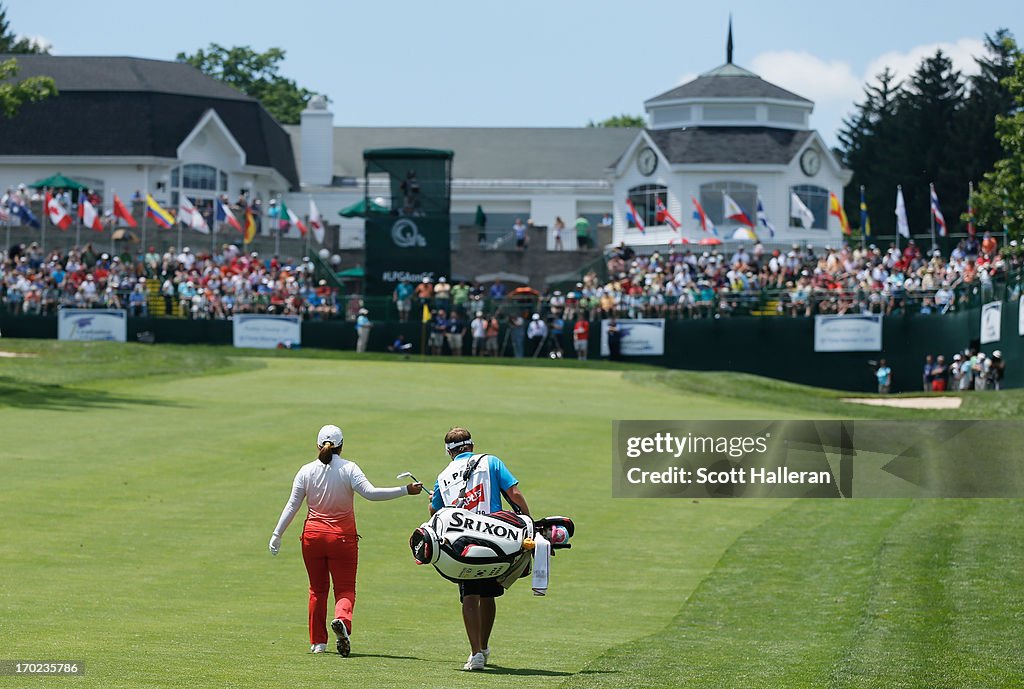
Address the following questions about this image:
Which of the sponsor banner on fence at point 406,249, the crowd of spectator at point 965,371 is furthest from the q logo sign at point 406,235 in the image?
the crowd of spectator at point 965,371

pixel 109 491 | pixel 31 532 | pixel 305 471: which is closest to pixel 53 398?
pixel 109 491

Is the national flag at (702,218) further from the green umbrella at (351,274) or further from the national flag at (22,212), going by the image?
the national flag at (22,212)

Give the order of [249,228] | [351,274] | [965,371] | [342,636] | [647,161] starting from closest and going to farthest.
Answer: [342,636], [965,371], [249,228], [351,274], [647,161]

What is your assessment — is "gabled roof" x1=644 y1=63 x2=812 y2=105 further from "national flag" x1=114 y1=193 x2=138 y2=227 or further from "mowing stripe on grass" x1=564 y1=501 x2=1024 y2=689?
"mowing stripe on grass" x1=564 y1=501 x2=1024 y2=689

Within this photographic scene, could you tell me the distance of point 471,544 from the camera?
12539 mm

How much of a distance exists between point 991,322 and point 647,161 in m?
31.0

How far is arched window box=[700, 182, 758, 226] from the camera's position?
73000 mm

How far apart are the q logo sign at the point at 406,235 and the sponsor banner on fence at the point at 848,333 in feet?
47.6

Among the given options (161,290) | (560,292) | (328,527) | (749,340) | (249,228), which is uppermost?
(249,228)

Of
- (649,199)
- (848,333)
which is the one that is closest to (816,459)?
(848,333)

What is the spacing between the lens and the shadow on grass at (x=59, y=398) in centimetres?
3616

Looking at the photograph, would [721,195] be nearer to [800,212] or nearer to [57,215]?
[800,212]

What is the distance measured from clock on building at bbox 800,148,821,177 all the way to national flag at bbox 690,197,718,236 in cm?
492

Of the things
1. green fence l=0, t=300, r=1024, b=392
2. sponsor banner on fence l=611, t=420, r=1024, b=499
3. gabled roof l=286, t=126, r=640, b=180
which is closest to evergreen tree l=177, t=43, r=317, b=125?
gabled roof l=286, t=126, r=640, b=180
